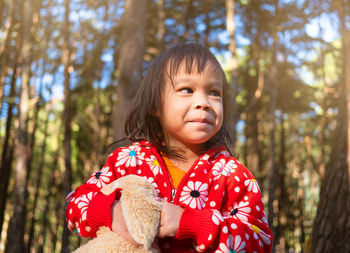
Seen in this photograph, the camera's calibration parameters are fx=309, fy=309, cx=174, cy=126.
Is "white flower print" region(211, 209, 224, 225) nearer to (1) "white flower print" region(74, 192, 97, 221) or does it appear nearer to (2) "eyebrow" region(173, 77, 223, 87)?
(1) "white flower print" region(74, 192, 97, 221)

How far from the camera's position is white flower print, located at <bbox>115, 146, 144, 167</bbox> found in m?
1.88

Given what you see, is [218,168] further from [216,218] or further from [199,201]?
[216,218]

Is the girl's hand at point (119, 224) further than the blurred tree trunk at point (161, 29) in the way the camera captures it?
No

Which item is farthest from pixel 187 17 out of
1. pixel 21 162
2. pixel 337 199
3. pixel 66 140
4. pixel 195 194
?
pixel 195 194

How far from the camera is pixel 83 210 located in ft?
5.28

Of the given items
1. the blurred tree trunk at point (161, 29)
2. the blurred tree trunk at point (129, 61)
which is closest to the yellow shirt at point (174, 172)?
the blurred tree trunk at point (129, 61)

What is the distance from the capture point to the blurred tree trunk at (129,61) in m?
5.21

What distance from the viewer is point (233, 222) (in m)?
1.54

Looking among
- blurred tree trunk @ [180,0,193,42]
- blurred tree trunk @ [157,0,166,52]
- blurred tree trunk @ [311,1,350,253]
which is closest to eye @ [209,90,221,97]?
blurred tree trunk @ [311,1,350,253]

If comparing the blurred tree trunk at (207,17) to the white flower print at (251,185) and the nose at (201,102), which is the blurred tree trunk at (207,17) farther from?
the white flower print at (251,185)

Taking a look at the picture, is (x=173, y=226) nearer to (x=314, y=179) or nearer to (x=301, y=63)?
(x=301, y=63)

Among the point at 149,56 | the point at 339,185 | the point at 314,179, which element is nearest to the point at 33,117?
the point at 149,56

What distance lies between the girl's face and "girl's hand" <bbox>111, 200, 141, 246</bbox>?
583 mm

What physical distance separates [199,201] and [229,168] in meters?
0.29
